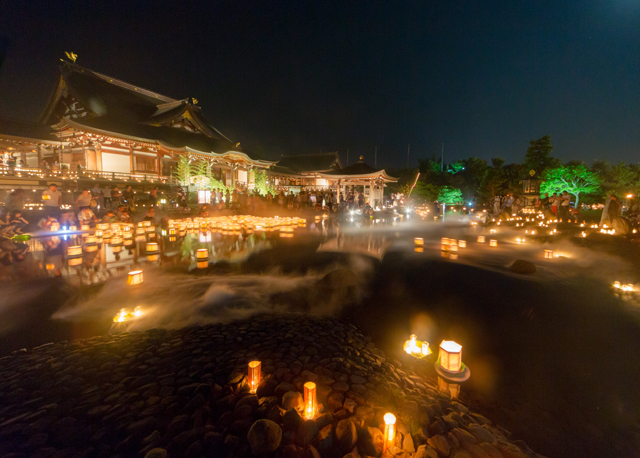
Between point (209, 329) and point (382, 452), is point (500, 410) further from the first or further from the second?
point (209, 329)

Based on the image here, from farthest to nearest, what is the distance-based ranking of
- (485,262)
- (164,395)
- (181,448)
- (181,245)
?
(181,245)
(485,262)
(164,395)
(181,448)

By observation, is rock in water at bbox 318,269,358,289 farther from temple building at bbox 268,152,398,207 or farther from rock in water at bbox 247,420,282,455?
temple building at bbox 268,152,398,207

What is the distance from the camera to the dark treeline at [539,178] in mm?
24234

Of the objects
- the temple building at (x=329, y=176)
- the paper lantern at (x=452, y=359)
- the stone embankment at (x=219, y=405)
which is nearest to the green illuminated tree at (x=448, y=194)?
the temple building at (x=329, y=176)

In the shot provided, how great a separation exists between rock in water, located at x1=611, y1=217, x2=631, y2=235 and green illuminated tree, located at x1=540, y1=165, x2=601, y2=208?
18838 millimetres

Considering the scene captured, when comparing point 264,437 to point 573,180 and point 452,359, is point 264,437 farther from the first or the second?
point 573,180

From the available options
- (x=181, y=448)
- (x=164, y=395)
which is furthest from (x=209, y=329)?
(x=181, y=448)

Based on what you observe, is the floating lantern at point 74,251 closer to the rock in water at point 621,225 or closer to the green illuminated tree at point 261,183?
the green illuminated tree at point 261,183

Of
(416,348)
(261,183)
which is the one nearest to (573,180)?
(261,183)

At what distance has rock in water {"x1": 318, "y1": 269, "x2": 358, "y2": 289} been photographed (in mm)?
5734

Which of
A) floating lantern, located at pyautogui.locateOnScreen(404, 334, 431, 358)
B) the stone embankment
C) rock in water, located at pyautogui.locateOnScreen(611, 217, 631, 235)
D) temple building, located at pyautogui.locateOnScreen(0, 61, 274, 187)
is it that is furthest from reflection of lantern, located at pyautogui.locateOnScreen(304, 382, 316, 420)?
temple building, located at pyautogui.locateOnScreen(0, 61, 274, 187)

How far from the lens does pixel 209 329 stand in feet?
12.5

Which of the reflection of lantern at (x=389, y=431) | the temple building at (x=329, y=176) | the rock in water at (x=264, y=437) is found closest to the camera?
the rock in water at (x=264, y=437)

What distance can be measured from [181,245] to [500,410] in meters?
9.29
